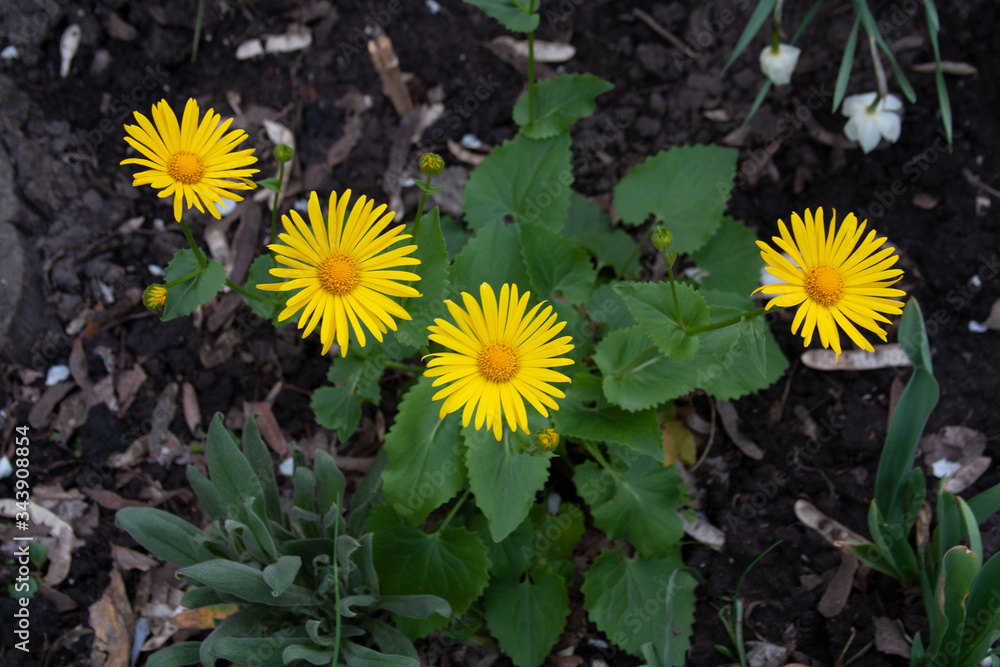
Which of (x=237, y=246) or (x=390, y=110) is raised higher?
(x=390, y=110)

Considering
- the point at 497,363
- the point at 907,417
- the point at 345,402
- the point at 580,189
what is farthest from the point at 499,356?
the point at 580,189

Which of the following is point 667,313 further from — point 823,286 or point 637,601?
point 637,601

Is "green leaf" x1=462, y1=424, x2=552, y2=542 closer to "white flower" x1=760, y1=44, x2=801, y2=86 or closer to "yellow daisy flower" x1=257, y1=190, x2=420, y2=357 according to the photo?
"yellow daisy flower" x1=257, y1=190, x2=420, y2=357

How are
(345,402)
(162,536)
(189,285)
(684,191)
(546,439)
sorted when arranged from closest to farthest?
(546,439)
(189,285)
(162,536)
(345,402)
(684,191)

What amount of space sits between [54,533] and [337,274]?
2.20 metres

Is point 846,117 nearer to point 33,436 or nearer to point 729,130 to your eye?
point 729,130

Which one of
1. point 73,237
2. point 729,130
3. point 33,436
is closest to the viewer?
point 33,436

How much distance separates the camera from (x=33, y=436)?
3629 millimetres

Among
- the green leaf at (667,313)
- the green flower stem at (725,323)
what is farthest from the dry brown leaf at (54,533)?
the green flower stem at (725,323)

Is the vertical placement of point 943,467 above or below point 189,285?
below

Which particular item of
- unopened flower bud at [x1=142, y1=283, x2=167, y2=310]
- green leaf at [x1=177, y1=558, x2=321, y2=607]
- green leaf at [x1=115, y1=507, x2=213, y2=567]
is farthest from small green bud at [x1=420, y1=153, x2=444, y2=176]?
green leaf at [x1=115, y1=507, x2=213, y2=567]

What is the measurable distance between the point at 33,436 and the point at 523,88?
11.1 ft

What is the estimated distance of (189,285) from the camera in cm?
258

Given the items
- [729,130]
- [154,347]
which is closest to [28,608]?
[154,347]
